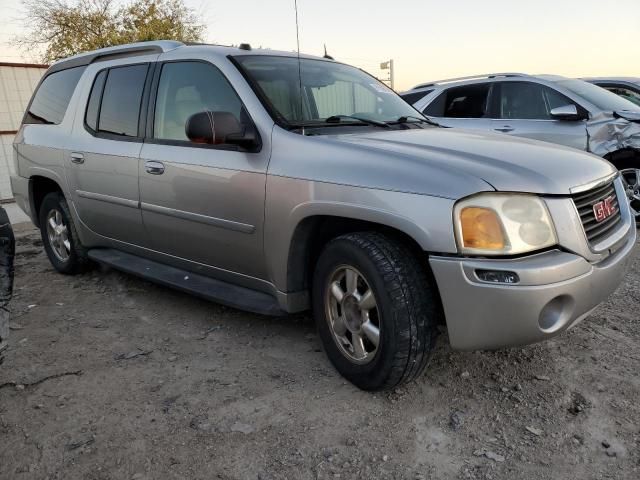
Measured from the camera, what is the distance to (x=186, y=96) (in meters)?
3.41

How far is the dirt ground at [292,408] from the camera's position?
2160mm

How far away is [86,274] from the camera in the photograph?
4.92m

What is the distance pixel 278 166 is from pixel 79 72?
2.65 metres

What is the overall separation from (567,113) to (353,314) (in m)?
3.87

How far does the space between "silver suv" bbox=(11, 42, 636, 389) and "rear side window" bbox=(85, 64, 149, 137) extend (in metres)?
0.02

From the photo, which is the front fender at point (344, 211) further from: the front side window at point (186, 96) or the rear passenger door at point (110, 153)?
the rear passenger door at point (110, 153)

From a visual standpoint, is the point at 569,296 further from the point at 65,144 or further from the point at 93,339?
the point at 65,144

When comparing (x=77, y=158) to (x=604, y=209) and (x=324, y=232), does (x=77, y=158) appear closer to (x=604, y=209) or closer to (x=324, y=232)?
(x=324, y=232)

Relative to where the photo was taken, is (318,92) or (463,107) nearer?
(318,92)

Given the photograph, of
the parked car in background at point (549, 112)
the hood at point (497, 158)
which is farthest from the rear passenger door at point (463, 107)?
the hood at point (497, 158)

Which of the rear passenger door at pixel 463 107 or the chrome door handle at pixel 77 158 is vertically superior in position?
the rear passenger door at pixel 463 107

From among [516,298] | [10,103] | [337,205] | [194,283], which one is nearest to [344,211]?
[337,205]

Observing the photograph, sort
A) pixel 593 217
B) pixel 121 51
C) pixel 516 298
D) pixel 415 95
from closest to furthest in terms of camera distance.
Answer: pixel 516 298 → pixel 593 217 → pixel 121 51 → pixel 415 95

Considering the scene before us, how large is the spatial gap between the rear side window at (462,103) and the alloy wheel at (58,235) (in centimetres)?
425
